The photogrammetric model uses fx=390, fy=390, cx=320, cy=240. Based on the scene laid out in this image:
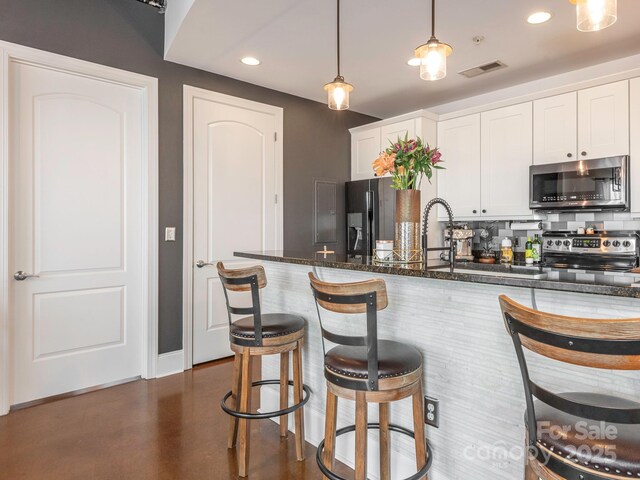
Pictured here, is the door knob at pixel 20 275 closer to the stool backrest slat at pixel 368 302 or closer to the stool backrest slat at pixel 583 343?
the stool backrest slat at pixel 368 302

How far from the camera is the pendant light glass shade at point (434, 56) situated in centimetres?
175

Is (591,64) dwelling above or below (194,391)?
above

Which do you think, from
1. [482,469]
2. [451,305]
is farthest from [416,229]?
[482,469]

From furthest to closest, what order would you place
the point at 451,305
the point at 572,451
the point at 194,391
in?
the point at 194,391
the point at 451,305
the point at 572,451

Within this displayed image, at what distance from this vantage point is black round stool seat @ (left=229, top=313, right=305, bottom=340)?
194cm

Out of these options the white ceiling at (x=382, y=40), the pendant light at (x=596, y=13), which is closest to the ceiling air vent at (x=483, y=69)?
the white ceiling at (x=382, y=40)

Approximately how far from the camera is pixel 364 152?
4.49 meters

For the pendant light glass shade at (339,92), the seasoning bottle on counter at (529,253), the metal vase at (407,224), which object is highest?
the pendant light glass shade at (339,92)

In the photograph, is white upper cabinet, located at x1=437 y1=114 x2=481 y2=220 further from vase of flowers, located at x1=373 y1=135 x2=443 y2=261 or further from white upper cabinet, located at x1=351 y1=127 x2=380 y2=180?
vase of flowers, located at x1=373 y1=135 x2=443 y2=261

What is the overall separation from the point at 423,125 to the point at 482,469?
3200 millimetres

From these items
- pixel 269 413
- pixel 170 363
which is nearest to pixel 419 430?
pixel 269 413

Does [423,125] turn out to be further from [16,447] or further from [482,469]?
[16,447]

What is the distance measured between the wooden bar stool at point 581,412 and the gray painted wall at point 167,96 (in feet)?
9.35

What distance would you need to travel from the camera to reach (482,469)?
4.93ft
